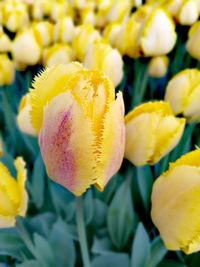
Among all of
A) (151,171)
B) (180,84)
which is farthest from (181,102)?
(151,171)

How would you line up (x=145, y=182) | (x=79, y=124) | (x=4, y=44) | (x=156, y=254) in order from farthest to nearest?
(x=4, y=44)
(x=145, y=182)
(x=156, y=254)
(x=79, y=124)

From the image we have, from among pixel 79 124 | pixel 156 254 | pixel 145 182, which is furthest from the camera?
pixel 145 182

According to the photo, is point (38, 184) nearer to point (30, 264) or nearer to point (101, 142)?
point (30, 264)

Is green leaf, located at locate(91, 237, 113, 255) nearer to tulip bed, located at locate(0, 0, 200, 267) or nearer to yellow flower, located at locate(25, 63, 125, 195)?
tulip bed, located at locate(0, 0, 200, 267)

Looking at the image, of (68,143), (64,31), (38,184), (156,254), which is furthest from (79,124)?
(64,31)

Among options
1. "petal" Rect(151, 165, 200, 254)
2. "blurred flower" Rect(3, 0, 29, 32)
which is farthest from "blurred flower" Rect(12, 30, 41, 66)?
"petal" Rect(151, 165, 200, 254)

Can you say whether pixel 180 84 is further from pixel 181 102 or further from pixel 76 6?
pixel 76 6
